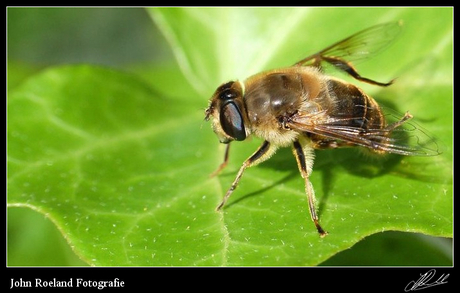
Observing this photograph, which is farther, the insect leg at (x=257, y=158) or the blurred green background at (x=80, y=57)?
the blurred green background at (x=80, y=57)

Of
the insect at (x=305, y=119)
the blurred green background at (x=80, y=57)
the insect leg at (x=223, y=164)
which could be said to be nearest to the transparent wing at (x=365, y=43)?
the insect at (x=305, y=119)

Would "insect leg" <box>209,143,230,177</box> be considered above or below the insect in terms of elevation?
above

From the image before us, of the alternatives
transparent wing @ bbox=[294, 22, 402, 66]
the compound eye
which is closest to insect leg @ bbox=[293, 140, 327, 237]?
the compound eye

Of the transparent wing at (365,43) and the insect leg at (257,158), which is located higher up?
the insect leg at (257,158)

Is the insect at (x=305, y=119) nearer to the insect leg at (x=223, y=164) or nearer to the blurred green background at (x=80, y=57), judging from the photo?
the insect leg at (x=223, y=164)

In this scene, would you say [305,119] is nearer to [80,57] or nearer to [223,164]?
[223,164]

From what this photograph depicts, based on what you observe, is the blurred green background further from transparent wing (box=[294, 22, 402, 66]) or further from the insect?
transparent wing (box=[294, 22, 402, 66])
